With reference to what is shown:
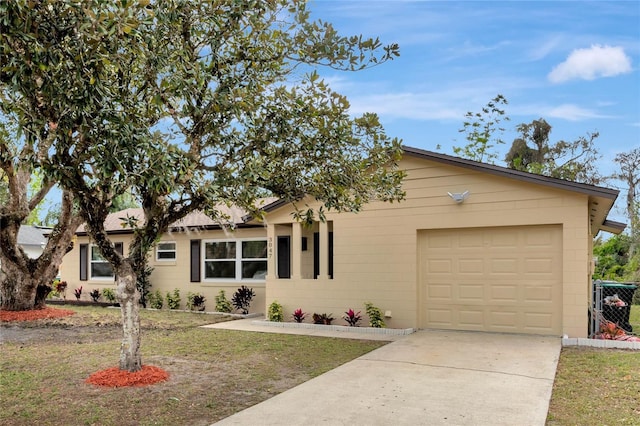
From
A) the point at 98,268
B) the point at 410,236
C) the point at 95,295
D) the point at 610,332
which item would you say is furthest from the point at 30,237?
the point at 610,332

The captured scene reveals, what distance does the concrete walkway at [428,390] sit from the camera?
4.72m

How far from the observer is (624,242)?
23.6 metres

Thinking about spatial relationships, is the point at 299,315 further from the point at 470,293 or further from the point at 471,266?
the point at 471,266

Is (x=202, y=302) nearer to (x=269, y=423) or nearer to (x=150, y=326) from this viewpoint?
(x=150, y=326)

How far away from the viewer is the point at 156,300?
15.6m

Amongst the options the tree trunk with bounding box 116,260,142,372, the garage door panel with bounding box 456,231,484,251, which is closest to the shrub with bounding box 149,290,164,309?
the tree trunk with bounding box 116,260,142,372

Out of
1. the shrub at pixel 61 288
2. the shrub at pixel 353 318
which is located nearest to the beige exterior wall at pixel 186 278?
the shrub at pixel 61 288

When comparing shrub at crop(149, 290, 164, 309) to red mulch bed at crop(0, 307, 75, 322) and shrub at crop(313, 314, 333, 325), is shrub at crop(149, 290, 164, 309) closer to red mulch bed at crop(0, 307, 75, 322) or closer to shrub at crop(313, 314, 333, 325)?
red mulch bed at crop(0, 307, 75, 322)

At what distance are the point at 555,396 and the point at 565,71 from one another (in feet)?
69.6

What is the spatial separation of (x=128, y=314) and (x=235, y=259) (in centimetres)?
826

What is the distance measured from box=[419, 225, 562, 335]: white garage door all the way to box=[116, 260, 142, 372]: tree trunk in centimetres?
598

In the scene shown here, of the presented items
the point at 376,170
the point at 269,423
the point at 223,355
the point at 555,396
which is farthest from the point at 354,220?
the point at 269,423

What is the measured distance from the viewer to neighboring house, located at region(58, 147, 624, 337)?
8852mm

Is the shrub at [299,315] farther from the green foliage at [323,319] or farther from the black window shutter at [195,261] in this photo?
the black window shutter at [195,261]
